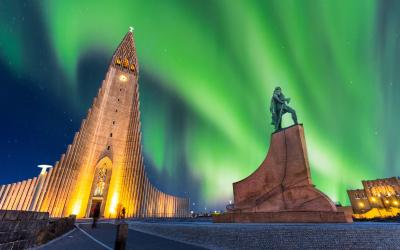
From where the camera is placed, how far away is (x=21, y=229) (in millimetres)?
4844

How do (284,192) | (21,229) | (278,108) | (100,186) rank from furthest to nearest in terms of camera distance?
(100,186)
(278,108)
(284,192)
(21,229)

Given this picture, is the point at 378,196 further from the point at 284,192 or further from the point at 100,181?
the point at 100,181

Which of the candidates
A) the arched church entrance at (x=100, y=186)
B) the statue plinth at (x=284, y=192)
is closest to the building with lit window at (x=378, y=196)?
the statue plinth at (x=284, y=192)

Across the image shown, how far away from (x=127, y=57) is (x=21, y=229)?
4350 centimetres

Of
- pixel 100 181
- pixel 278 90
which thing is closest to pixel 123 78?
pixel 100 181

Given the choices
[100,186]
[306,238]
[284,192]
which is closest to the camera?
[306,238]

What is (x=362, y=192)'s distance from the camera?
198 ft

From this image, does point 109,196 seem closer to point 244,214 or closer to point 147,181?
point 147,181

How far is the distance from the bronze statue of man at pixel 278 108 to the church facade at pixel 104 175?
25.7 meters

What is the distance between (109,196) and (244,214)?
90.1 ft

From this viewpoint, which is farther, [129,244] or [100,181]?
[100,181]

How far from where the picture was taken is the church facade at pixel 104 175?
29219mm

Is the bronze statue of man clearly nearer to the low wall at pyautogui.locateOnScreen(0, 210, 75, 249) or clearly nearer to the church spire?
the low wall at pyautogui.locateOnScreen(0, 210, 75, 249)

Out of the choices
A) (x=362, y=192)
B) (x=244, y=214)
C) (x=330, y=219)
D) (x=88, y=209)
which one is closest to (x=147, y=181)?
(x=88, y=209)
